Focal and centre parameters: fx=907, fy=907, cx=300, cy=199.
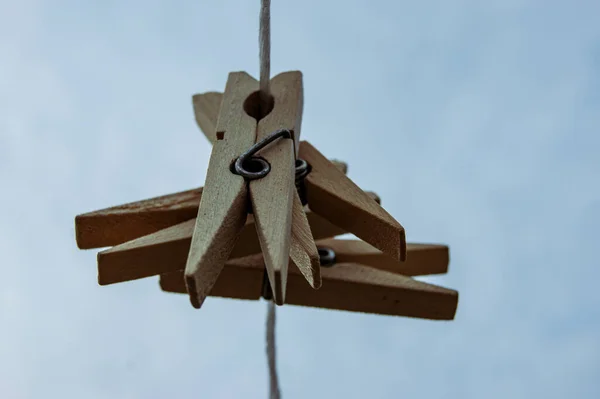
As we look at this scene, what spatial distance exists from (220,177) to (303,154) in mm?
223

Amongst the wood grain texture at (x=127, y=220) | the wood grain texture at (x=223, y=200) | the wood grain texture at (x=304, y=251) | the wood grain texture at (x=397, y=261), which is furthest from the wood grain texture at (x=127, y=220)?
the wood grain texture at (x=397, y=261)

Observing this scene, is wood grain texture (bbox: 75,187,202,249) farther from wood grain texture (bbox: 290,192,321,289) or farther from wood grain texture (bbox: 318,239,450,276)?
wood grain texture (bbox: 318,239,450,276)

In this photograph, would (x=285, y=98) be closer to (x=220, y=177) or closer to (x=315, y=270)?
(x=220, y=177)

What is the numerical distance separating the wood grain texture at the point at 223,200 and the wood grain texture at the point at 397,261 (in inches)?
12.1

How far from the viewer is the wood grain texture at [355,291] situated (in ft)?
4.43

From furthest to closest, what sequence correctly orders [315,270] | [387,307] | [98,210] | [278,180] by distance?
[387,307] < [98,210] < [278,180] < [315,270]

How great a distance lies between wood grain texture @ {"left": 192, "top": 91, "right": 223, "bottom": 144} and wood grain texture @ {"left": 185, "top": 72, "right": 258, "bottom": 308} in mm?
98

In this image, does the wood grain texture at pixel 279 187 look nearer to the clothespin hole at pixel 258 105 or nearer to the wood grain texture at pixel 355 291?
the clothespin hole at pixel 258 105

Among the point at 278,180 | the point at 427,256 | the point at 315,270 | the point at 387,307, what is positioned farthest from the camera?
the point at 427,256

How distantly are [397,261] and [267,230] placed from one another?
21.5 inches

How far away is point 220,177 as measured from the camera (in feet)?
3.55

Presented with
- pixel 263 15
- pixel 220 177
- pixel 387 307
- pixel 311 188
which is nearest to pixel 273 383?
pixel 387 307

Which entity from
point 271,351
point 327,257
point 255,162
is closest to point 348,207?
point 255,162

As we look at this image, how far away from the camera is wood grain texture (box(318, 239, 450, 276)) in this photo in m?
1.45
